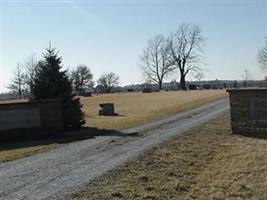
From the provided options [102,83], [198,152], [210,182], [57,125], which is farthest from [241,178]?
[102,83]

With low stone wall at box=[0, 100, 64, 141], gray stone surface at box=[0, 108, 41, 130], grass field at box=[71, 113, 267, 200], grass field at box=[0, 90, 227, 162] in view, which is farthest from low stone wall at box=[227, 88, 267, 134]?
gray stone surface at box=[0, 108, 41, 130]

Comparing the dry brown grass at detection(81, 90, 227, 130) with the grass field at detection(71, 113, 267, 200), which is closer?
the grass field at detection(71, 113, 267, 200)

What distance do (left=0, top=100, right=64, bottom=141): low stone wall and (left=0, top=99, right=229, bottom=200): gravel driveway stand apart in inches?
181

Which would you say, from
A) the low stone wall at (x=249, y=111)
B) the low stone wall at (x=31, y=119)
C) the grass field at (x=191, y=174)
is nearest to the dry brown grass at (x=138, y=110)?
the low stone wall at (x=31, y=119)

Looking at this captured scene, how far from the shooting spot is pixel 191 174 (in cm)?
1320

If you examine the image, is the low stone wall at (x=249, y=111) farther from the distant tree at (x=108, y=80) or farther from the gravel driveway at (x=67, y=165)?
the distant tree at (x=108, y=80)

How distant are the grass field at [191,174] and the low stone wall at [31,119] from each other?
840cm

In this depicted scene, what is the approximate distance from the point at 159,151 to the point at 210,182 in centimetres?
413

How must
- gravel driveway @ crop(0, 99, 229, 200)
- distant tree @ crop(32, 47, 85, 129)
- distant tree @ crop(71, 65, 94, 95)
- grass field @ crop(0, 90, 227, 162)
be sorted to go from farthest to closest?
distant tree @ crop(71, 65, 94, 95) < distant tree @ crop(32, 47, 85, 129) < grass field @ crop(0, 90, 227, 162) < gravel driveway @ crop(0, 99, 229, 200)

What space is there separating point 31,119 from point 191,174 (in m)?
13.1

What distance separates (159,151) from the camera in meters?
16.3

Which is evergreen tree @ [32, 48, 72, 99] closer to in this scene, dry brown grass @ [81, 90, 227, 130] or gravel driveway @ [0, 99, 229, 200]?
dry brown grass @ [81, 90, 227, 130]

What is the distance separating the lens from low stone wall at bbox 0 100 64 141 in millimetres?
24000

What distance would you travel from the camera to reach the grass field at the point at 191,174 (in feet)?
36.0
